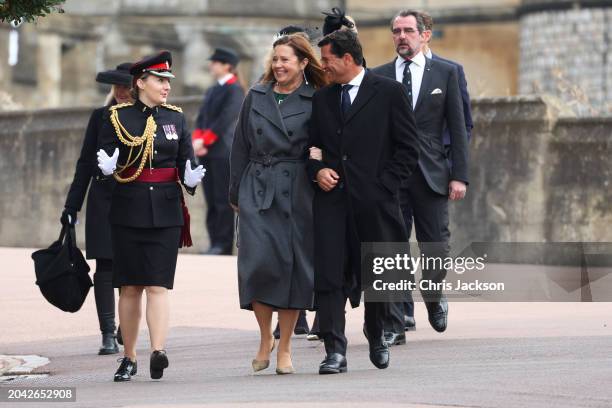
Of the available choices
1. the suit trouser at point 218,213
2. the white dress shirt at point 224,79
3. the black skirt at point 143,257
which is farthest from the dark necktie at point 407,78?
the white dress shirt at point 224,79

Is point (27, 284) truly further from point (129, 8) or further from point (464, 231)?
point (129, 8)

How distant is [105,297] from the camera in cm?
1176

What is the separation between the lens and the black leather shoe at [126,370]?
10070mm

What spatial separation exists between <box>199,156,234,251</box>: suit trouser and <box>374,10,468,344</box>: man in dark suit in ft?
24.6

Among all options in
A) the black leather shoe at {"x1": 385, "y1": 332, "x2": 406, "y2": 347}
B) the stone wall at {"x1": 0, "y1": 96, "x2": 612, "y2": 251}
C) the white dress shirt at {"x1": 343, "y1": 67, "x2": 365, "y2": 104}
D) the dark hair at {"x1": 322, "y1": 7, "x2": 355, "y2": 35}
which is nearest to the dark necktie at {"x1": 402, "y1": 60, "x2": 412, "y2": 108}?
the dark hair at {"x1": 322, "y1": 7, "x2": 355, "y2": 35}

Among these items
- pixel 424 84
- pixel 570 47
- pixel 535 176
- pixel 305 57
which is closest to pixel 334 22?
pixel 305 57

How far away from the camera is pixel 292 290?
10117 millimetres

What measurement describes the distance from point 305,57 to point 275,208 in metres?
0.86

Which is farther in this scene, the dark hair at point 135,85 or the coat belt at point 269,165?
the dark hair at point 135,85

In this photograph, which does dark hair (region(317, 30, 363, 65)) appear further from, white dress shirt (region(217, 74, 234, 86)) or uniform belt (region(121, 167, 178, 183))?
white dress shirt (region(217, 74, 234, 86))

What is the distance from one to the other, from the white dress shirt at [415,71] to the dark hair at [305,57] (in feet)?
4.78

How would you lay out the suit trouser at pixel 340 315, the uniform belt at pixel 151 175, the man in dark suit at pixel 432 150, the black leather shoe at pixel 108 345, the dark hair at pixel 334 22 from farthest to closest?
the man in dark suit at pixel 432 150 < the black leather shoe at pixel 108 345 < the dark hair at pixel 334 22 < the uniform belt at pixel 151 175 < the suit trouser at pixel 340 315

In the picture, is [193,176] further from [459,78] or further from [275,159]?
[459,78]

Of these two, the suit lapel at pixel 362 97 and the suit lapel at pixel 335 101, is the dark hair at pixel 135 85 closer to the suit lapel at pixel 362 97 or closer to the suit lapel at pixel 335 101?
the suit lapel at pixel 335 101
